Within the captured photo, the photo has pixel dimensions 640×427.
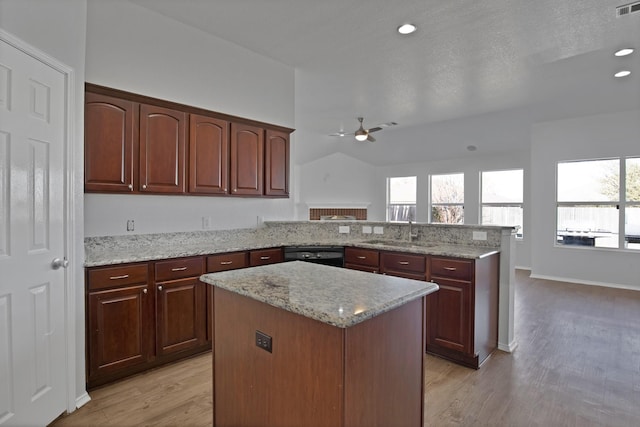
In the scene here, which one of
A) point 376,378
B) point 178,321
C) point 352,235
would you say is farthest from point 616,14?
point 178,321

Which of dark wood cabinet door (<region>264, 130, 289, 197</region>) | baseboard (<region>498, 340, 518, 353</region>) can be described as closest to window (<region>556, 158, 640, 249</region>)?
baseboard (<region>498, 340, 518, 353</region>)

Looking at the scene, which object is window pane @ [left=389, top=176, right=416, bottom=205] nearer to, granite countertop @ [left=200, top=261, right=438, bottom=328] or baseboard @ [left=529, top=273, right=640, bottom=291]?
baseboard @ [left=529, top=273, right=640, bottom=291]

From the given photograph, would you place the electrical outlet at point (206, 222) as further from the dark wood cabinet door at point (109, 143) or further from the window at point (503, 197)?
the window at point (503, 197)

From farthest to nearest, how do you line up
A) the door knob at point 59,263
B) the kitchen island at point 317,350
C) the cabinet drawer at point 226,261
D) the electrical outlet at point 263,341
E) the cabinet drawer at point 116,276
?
the cabinet drawer at point 226,261 < the cabinet drawer at point 116,276 < the door knob at point 59,263 < the electrical outlet at point 263,341 < the kitchen island at point 317,350

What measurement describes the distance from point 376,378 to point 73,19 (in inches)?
109

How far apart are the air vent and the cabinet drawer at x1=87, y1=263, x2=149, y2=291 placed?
4.40 m

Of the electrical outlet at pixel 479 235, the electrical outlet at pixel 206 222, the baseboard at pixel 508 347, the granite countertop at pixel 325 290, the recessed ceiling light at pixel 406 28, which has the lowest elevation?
the baseboard at pixel 508 347

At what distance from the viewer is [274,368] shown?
4.70 feet

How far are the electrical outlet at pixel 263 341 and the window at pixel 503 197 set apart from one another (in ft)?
24.7

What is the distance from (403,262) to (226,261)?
164 cm

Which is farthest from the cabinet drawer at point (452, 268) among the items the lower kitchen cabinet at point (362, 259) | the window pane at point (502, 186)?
the window pane at point (502, 186)

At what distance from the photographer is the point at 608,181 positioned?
19.1ft

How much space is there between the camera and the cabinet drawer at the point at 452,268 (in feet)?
9.21

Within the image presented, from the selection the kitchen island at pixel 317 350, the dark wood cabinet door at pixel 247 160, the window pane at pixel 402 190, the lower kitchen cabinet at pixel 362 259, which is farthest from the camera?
the window pane at pixel 402 190
